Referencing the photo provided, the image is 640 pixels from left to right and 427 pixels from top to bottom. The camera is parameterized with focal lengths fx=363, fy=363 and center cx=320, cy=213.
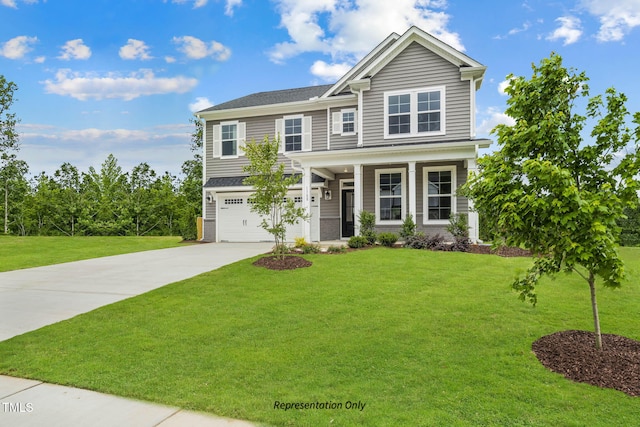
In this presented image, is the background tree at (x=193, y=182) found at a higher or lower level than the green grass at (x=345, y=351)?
higher

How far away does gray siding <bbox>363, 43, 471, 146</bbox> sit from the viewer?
43.3 ft

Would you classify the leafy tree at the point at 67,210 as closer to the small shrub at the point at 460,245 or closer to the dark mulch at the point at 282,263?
the dark mulch at the point at 282,263

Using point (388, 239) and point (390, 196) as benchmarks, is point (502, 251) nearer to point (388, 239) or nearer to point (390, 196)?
point (388, 239)

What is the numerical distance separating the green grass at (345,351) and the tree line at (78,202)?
1711cm

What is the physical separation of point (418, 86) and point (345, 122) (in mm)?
3214

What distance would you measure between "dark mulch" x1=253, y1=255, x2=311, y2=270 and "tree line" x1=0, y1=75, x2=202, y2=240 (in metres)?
13.5

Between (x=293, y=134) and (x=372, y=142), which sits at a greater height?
(x=293, y=134)

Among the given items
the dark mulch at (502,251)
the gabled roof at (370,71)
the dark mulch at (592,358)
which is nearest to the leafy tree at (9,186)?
the gabled roof at (370,71)

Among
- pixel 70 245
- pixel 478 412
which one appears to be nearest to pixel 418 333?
pixel 478 412

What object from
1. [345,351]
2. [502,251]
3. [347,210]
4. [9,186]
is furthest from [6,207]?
[502,251]

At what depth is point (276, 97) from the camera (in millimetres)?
17375

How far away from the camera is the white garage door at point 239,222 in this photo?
16328 mm

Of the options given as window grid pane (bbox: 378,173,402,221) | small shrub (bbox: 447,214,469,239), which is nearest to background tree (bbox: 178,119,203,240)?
window grid pane (bbox: 378,173,402,221)

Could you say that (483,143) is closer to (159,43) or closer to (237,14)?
(237,14)
